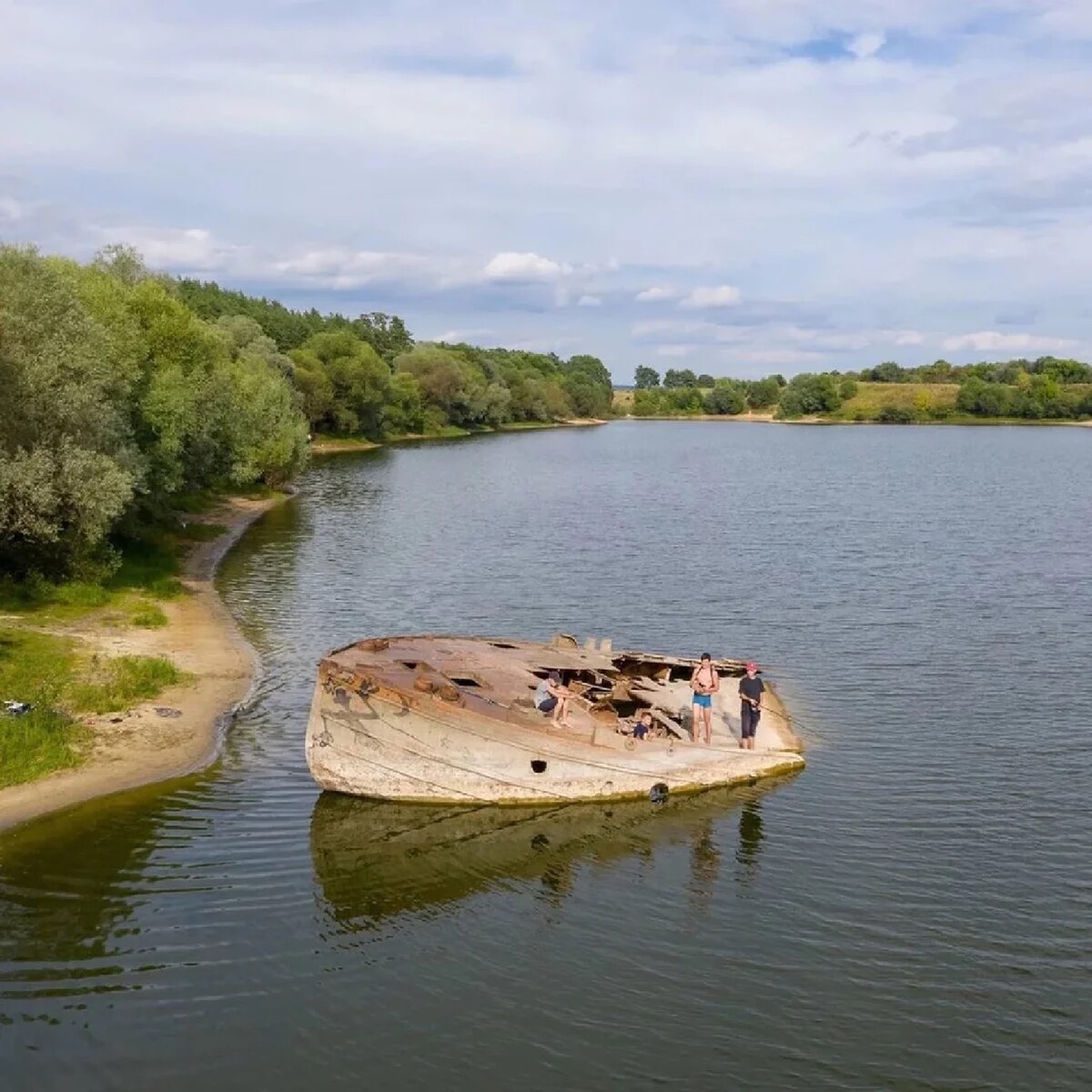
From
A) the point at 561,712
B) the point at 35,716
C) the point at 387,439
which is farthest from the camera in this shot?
the point at 387,439

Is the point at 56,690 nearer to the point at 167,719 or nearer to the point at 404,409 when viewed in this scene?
the point at 167,719

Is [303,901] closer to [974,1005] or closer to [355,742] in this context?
[355,742]

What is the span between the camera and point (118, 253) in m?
57.5

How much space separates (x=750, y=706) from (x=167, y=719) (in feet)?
47.9

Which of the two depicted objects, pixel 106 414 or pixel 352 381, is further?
pixel 352 381

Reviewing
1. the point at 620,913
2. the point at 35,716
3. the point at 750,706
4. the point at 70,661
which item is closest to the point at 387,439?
the point at 70,661

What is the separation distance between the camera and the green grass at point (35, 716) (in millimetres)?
23484

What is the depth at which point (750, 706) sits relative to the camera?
25.9 metres

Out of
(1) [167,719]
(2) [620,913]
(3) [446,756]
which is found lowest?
(2) [620,913]

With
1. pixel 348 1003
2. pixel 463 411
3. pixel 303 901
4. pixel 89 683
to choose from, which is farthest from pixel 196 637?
pixel 463 411

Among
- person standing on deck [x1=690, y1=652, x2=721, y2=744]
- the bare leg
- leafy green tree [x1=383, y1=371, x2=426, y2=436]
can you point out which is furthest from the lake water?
leafy green tree [x1=383, y1=371, x2=426, y2=436]

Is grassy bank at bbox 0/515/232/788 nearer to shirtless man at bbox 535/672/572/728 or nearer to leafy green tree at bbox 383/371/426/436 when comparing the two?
shirtless man at bbox 535/672/572/728

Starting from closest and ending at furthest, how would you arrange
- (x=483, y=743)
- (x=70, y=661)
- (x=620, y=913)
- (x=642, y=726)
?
(x=620, y=913), (x=483, y=743), (x=642, y=726), (x=70, y=661)

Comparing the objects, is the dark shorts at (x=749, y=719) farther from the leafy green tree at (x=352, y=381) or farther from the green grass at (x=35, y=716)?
the leafy green tree at (x=352, y=381)
